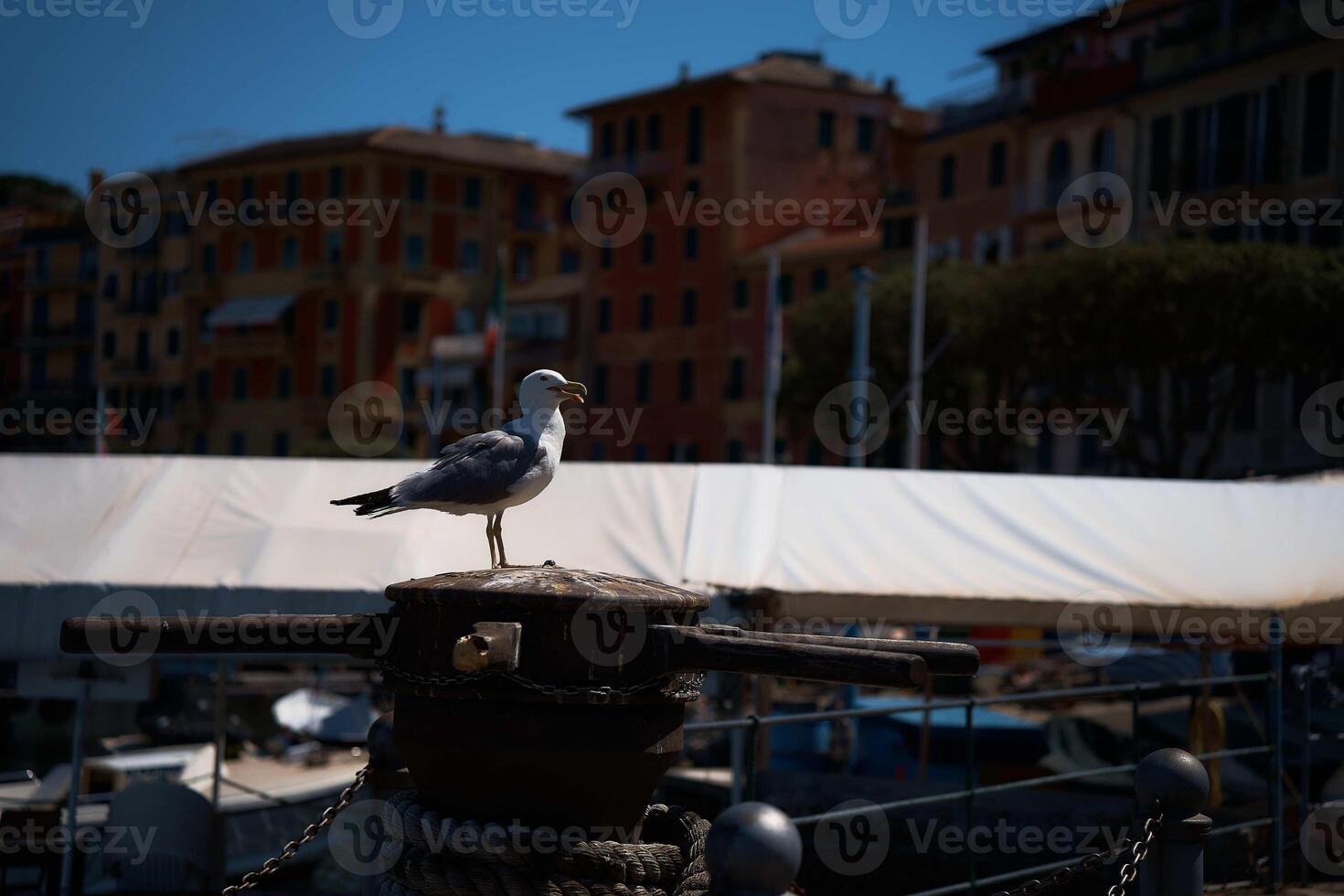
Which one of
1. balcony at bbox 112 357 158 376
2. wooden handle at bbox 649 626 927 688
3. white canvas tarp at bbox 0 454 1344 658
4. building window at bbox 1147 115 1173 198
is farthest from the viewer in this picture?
balcony at bbox 112 357 158 376

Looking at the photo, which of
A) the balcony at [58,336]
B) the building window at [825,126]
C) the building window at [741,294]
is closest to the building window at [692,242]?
the building window at [741,294]

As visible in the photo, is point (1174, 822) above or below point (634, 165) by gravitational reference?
below

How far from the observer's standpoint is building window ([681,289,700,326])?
61188 millimetres

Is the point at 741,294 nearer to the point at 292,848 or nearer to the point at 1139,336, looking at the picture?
the point at 1139,336

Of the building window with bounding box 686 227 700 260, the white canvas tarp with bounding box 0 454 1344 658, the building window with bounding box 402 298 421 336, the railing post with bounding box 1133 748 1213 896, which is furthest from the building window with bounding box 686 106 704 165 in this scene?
the railing post with bounding box 1133 748 1213 896

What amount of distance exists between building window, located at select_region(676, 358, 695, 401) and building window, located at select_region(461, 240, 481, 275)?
16713 mm

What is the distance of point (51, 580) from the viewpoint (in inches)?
364

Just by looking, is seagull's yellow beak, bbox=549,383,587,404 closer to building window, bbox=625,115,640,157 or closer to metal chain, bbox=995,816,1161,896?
metal chain, bbox=995,816,1161,896

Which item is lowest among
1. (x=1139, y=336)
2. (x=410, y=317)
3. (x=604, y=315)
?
(x=1139, y=336)

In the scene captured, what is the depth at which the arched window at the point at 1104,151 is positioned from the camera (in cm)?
4425

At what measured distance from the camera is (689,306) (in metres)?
61.4

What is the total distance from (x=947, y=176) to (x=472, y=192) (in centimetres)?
2999

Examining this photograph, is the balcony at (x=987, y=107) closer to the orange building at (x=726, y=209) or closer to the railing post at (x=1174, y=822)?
the orange building at (x=726, y=209)

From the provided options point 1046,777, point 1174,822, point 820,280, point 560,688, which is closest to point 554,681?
point 560,688
